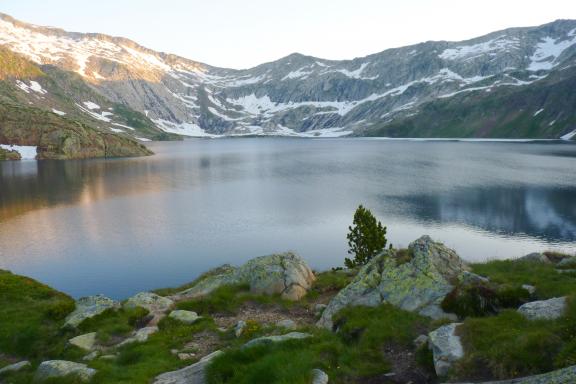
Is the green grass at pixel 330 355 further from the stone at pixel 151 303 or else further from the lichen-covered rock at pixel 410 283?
the stone at pixel 151 303

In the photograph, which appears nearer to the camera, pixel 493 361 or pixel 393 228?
pixel 493 361

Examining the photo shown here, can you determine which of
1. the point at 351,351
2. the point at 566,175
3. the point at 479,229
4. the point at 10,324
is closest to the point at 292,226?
the point at 479,229

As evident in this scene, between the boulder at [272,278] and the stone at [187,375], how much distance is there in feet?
34.9

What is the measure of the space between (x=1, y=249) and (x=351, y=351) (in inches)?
2394

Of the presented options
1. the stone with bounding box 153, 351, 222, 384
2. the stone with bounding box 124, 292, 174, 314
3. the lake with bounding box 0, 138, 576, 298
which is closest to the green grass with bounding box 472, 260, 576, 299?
the stone with bounding box 153, 351, 222, 384

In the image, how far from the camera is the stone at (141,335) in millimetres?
18816

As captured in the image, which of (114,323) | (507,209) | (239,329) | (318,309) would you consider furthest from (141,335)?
(507,209)

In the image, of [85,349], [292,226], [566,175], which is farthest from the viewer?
[566,175]

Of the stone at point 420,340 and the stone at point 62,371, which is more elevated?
the stone at point 420,340

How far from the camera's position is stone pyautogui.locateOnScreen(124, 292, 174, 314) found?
2369 cm

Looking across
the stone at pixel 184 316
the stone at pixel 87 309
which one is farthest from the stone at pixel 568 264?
the stone at pixel 87 309

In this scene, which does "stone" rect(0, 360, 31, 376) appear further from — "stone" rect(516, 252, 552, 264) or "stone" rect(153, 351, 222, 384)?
"stone" rect(516, 252, 552, 264)

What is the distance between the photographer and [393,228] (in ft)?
217

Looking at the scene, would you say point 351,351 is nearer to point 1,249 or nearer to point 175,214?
point 1,249
